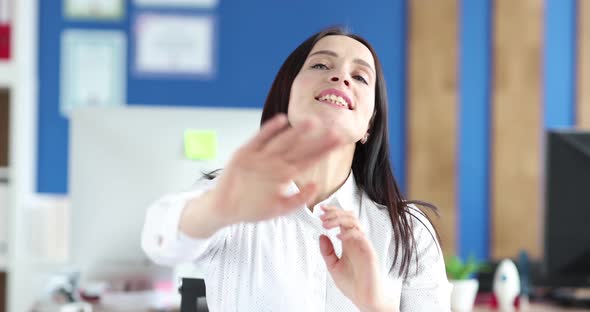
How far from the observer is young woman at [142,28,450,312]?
1.04 metres

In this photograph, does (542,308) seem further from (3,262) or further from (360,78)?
(3,262)

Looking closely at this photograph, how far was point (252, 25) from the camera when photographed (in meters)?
3.75

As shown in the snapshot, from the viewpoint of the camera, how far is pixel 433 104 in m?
3.80

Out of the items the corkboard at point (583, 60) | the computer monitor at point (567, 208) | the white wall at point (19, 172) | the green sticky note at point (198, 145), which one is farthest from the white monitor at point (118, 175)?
the corkboard at point (583, 60)

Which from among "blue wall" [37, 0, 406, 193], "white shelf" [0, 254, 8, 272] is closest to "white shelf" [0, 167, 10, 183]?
"white shelf" [0, 254, 8, 272]

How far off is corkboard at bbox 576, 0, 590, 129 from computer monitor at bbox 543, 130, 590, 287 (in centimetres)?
178

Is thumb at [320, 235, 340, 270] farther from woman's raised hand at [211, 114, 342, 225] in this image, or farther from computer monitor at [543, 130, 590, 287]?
computer monitor at [543, 130, 590, 287]

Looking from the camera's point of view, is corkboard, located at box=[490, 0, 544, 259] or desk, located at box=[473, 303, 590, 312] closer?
desk, located at box=[473, 303, 590, 312]

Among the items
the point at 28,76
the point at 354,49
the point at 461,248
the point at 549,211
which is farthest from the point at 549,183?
the point at 28,76

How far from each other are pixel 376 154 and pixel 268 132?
2.13 feet

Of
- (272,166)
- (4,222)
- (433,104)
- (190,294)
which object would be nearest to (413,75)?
(433,104)

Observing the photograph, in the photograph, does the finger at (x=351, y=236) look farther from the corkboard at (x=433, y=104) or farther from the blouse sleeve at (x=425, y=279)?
Result: the corkboard at (x=433, y=104)

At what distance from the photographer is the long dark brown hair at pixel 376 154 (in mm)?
1318

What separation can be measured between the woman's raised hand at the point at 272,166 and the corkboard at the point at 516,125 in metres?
3.13
